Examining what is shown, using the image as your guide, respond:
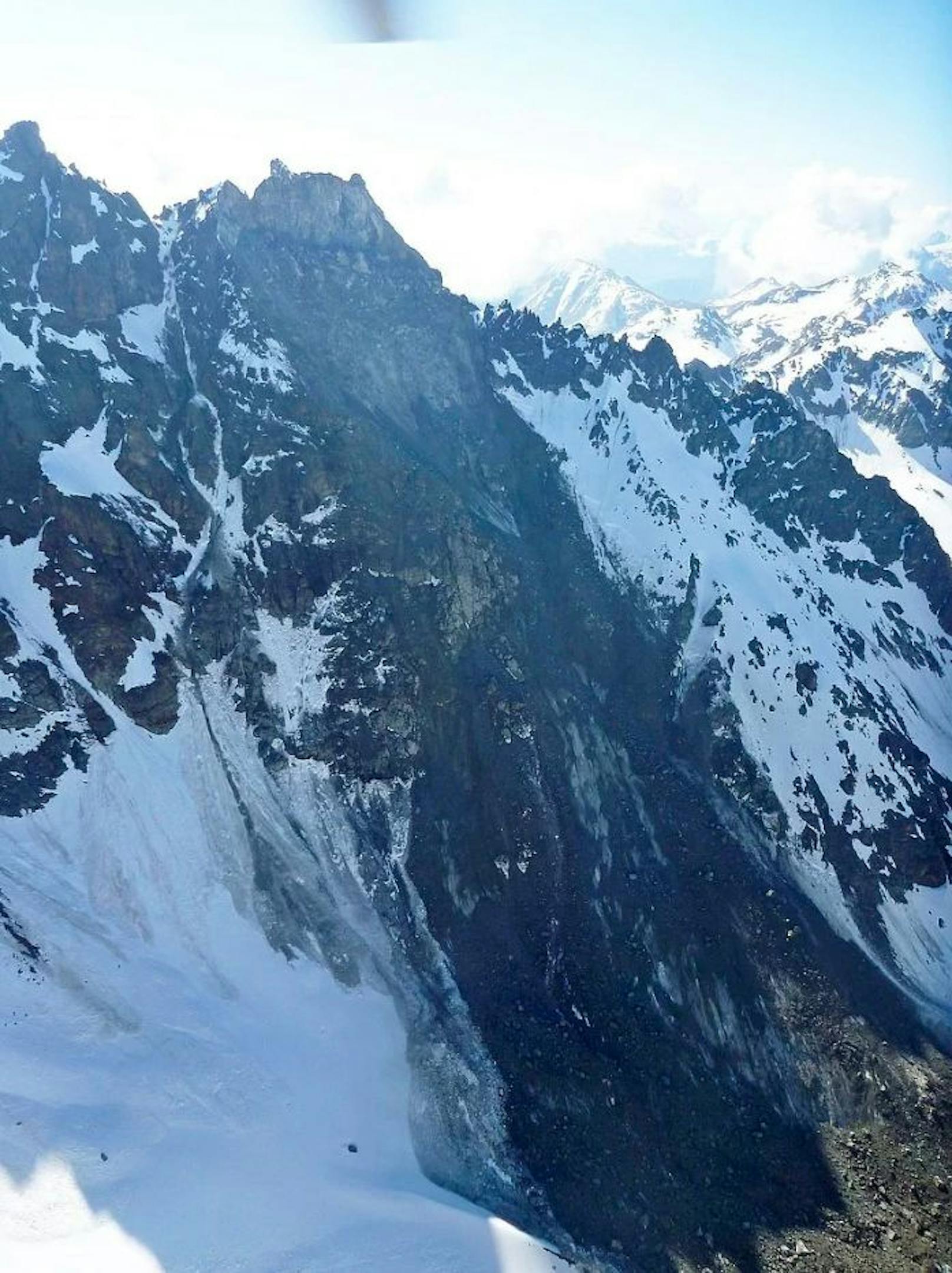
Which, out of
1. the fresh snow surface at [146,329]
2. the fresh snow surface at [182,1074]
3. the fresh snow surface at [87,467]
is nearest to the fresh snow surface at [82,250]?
the fresh snow surface at [146,329]

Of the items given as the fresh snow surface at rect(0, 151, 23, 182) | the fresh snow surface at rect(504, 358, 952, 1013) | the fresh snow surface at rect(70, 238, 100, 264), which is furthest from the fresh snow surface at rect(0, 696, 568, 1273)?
the fresh snow surface at rect(0, 151, 23, 182)

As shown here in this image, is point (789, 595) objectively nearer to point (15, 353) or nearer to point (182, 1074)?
point (182, 1074)

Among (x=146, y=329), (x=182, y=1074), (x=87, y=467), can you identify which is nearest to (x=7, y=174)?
(x=146, y=329)

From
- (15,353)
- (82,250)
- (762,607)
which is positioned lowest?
(15,353)

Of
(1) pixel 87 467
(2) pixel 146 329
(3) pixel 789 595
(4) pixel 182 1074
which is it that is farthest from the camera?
(3) pixel 789 595

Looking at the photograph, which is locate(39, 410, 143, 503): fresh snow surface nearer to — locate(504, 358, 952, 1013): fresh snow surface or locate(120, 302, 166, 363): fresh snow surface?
locate(120, 302, 166, 363): fresh snow surface

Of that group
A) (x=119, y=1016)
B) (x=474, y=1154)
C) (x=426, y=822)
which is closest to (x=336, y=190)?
(x=426, y=822)
